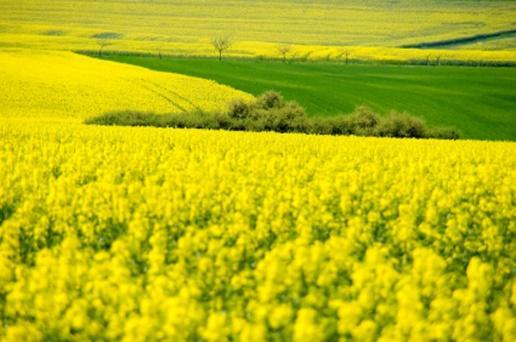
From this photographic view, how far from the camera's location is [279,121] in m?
24.2

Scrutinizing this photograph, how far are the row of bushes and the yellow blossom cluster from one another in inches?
421

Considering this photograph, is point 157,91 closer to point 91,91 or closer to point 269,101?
point 91,91

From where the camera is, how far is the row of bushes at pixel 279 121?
23.4m

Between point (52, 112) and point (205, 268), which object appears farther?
point (52, 112)

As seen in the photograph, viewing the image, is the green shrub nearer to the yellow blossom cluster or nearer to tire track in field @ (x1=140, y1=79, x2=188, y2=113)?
tire track in field @ (x1=140, y1=79, x2=188, y2=113)

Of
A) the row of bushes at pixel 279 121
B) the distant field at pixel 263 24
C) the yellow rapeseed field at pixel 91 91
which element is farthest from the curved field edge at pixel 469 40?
the row of bushes at pixel 279 121

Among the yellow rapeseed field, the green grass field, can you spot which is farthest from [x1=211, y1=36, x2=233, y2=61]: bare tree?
the yellow rapeseed field

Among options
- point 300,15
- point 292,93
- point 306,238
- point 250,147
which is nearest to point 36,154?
point 250,147

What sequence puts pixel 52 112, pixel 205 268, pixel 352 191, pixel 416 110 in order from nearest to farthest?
pixel 205 268 < pixel 352 191 < pixel 52 112 < pixel 416 110

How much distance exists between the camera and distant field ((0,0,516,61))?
8231 centimetres

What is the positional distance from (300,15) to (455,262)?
13274 cm

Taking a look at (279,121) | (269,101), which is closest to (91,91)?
(269,101)

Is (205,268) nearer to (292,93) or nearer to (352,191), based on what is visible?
(352,191)

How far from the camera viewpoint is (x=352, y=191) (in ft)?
28.5
